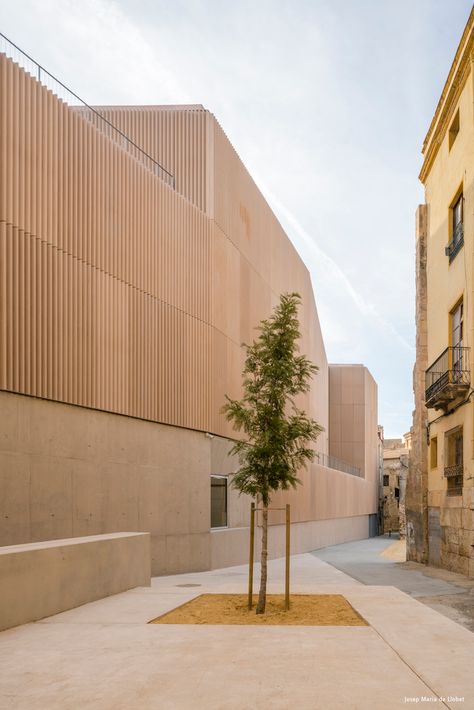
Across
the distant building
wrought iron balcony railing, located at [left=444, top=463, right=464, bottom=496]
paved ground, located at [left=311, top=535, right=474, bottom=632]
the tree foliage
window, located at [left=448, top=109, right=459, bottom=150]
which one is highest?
window, located at [left=448, top=109, right=459, bottom=150]

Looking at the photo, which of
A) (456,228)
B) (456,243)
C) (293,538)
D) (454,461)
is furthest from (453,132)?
(293,538)

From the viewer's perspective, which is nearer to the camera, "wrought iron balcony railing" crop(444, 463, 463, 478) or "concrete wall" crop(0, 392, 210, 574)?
"concrete wall" crop(0, 392, 210, 574)

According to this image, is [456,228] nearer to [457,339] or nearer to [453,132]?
[453,132]

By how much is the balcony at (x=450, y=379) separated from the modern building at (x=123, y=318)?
730 cm

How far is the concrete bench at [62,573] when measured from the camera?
968 centimetres

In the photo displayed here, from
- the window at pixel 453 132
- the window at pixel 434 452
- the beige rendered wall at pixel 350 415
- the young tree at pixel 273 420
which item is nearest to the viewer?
the young tree at pixel 273 420

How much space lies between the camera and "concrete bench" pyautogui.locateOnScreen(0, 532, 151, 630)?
381 inches

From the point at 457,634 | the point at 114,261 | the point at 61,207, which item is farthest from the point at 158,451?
the point at 457,634

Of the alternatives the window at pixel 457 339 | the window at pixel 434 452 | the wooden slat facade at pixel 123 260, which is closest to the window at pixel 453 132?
the window at pixel 457 339

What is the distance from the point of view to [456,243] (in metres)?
24.7

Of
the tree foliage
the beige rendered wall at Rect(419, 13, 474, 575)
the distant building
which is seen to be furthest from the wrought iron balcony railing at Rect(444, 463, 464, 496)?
the distant building

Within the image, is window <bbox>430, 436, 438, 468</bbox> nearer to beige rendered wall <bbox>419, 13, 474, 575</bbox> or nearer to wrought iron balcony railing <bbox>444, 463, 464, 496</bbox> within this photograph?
beige rendered wall <bbox>419, 13, 474, 575</bbox>

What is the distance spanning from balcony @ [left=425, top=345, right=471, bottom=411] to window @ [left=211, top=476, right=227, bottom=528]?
7802 millimetres

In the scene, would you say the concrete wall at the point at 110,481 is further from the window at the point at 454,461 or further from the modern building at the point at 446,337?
the window at the point at 454,461
